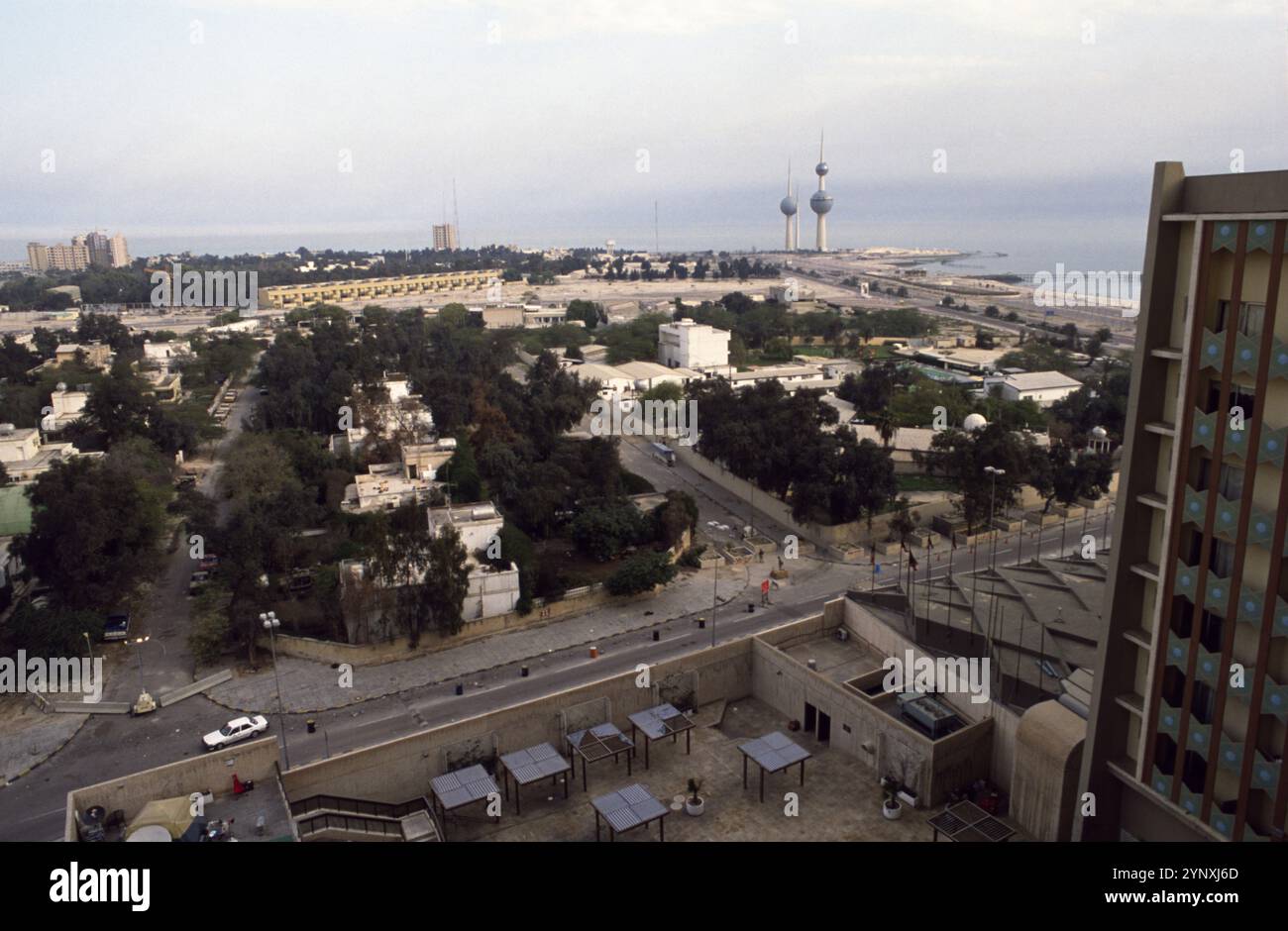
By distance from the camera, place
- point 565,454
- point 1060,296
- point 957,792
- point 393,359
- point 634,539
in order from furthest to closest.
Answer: point 1060,296 → point 393,359 → point 565,454 → point 634,539 → point 957,792

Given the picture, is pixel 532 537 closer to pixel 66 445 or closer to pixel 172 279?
pixel 66 445

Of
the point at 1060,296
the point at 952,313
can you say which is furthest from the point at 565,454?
the point at 1060,296

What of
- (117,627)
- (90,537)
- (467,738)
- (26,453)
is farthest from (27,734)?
(26,453)

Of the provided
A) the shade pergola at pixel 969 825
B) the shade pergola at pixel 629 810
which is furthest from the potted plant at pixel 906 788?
the shade pergola at pixel 629 810

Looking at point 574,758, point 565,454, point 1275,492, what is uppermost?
point 1275,492

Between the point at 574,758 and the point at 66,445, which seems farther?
the point at 66,445

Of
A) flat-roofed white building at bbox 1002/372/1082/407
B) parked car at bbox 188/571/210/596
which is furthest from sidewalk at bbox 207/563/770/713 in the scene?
flat-roofed white building at bbox 1002/372/1082/407

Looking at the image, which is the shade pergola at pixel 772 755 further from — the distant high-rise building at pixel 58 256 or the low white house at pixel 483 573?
the distant high-rise building at pixel 58 256

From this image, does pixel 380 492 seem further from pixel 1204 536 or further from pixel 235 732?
pixel 1204 536

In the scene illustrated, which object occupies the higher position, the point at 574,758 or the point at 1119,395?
the point at 1119,395
